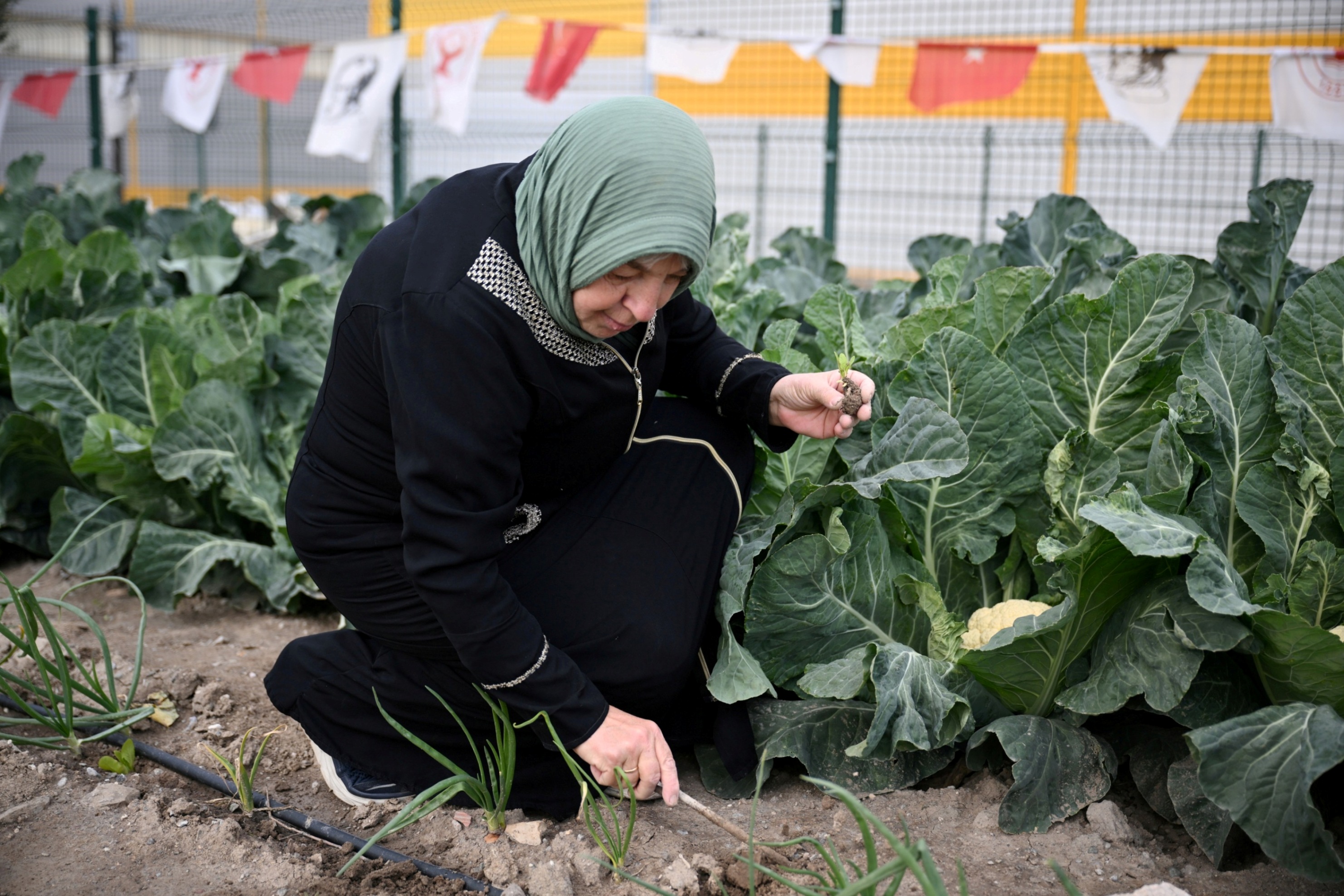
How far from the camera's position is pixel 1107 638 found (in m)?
1.78

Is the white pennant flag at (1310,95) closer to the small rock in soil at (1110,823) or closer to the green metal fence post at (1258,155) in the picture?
the green metal fence post at (1258,155)

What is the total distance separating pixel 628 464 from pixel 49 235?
3.07 meters

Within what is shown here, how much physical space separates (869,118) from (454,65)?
4.68 m

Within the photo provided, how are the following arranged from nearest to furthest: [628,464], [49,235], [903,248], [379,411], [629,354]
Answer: [379,411]
[629,354]
[628,464]
[49,235]
[903,248]

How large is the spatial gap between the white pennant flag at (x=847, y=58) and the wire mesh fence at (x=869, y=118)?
2.71ft

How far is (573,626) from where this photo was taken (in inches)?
70.4

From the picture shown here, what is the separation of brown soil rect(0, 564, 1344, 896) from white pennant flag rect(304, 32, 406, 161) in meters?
5.48

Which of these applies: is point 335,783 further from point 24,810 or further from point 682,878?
point 682,878

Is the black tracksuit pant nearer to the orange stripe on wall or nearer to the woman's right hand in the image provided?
the woman's right hand

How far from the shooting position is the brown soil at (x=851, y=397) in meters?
1.92

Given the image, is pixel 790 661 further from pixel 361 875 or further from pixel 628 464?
pixel 361 875

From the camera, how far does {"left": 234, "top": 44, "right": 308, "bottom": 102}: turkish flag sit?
7031 mm

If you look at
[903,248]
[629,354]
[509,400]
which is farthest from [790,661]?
[903,248]

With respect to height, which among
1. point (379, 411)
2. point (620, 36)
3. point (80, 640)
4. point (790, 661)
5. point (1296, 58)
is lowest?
point (80, 640)
